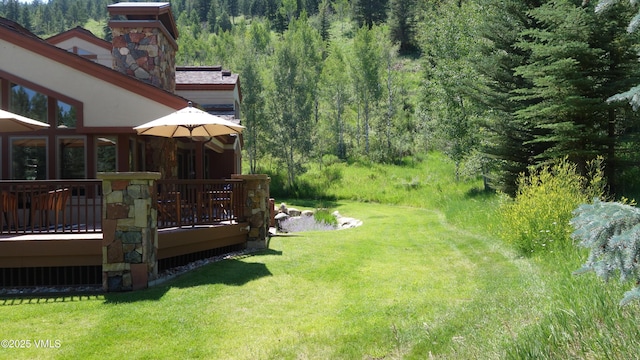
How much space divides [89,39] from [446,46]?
52.2 feet

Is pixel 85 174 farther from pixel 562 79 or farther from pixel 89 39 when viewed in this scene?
pixel 562 79

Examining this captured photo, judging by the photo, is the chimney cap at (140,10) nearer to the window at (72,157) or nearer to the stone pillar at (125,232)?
the window at (72,157)

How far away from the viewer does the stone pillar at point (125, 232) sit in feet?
22.3

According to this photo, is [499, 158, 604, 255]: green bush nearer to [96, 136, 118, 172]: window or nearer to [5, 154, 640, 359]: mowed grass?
[5, 154, 640, 359]: mowed grass

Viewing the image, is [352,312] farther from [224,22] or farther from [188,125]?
[224,22]

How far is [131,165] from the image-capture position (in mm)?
11125

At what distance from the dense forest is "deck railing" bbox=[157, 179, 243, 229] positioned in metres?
7.31

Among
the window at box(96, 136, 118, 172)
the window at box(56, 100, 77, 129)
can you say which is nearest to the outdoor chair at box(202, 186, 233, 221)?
the window at box(96, 136, 118, 172)

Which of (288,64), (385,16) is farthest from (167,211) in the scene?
(385,16)

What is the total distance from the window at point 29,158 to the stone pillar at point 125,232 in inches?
190

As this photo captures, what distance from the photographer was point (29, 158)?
1033 centimetres

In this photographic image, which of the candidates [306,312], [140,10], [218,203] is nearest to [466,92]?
[218,203]

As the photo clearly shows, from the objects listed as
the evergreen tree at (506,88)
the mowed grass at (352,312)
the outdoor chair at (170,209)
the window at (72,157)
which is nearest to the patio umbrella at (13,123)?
the window at (72,157)

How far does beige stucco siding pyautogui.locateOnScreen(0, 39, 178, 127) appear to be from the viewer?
10086 millimetres
